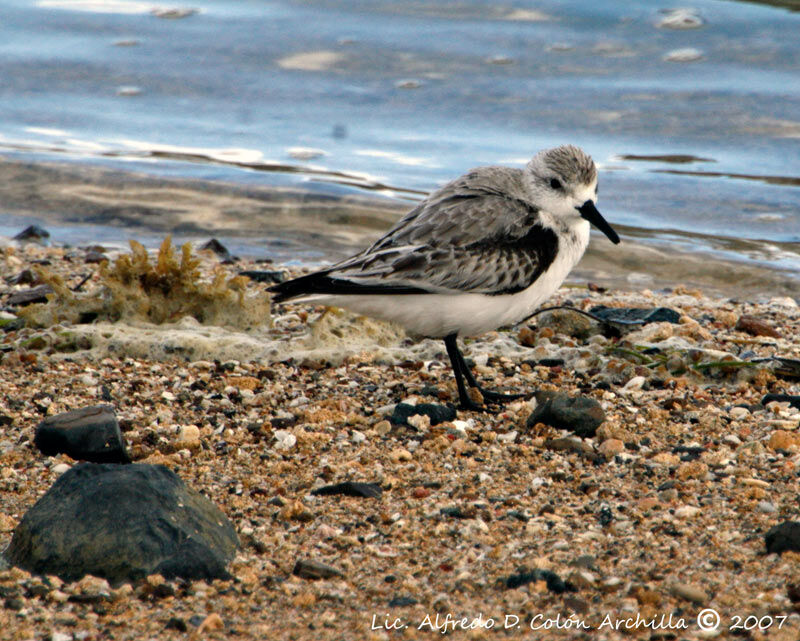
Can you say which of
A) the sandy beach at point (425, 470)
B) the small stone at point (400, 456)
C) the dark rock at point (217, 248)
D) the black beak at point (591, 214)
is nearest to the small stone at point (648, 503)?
the sandy beach at point (425, 470)

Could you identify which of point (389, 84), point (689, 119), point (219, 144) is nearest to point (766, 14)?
point (689, 119)

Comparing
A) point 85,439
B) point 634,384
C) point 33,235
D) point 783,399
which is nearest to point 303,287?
point 85,439

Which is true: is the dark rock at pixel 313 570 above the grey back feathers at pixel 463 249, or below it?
below

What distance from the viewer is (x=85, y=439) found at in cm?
421

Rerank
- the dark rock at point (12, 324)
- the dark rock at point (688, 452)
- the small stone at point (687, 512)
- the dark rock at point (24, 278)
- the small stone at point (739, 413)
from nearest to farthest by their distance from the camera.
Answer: the small stone at point (687, 512) → the dark rock at point (688, 452) → the small stone at point (739, 413) → the dark rock at point (12, 324) → the dark rock at point (24, 278)

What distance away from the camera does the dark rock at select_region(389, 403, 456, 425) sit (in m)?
4.79

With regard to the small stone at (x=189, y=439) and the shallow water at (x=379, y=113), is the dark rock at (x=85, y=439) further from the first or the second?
the shallow water at (x=379, y=113)

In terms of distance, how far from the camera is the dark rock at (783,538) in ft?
11.3

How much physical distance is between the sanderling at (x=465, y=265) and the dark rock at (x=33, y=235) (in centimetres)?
461

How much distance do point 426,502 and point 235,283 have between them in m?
2.59

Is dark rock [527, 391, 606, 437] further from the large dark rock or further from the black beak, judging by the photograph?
the large dark rock

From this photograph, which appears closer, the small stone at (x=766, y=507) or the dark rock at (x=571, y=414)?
the small stone at (x=766, y=507)

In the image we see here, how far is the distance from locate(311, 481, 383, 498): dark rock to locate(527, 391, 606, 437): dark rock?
3.24 feet

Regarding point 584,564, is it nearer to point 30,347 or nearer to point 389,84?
point 30,347
